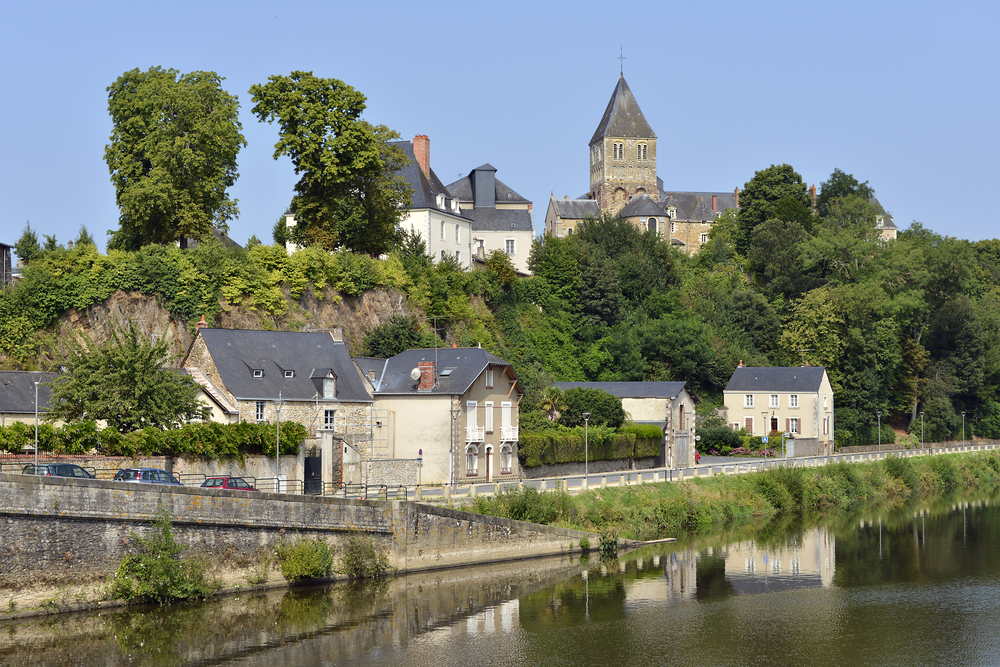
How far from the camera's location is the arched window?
44747 mm

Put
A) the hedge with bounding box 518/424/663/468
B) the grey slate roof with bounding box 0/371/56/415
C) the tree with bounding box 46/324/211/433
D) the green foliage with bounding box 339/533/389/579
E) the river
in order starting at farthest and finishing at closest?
1. the hedge with bounding box 518/424/663/468
2. the grey slate roof with bounding box 0/371/56/415
3. the tree with bounding box 46/324/211/433
4. the green foliage with bounding box 339/533/389/579
5. the river

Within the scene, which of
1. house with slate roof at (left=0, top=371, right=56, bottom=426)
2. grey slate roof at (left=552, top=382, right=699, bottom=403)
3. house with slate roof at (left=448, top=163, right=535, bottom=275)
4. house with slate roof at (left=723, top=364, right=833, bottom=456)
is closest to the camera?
house with slate roof at (left=0, top=371, right=56, bottom=426)

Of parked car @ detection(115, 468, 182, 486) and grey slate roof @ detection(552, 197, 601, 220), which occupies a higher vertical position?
grey slate roof @ detection(552, 197, 601, 220)

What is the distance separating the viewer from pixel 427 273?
192 feet

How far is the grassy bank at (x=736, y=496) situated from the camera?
37.0 metres

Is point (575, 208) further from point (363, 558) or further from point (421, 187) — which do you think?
point (363, 558)

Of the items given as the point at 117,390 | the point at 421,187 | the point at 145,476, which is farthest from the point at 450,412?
the point at 421,187

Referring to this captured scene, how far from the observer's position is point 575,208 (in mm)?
112812

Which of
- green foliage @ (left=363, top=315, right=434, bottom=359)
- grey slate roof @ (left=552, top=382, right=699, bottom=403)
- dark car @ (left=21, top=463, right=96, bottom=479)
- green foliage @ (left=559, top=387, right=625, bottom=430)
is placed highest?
green foliage @ (left=363, top=315, right=434, bottom=359)

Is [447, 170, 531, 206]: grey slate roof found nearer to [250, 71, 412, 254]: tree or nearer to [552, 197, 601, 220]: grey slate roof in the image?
[552, 197, 601, 220]: grey slate roof

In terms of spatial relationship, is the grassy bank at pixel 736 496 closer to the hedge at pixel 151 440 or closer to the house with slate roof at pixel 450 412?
the house with slate roof at pixel 450 412

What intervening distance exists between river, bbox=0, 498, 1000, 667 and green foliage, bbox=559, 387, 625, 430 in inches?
689

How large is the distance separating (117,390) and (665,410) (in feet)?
107

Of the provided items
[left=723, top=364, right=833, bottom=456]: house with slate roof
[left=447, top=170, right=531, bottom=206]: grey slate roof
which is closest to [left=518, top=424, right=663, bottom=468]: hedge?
[left=723, top=364, right=833, bottom=456]: house with slate roof
